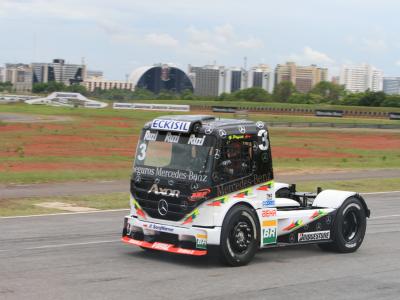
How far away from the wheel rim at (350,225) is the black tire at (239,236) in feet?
8.01

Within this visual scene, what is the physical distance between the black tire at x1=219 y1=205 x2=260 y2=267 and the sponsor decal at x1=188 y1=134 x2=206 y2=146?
1159mm

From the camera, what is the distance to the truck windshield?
11.6 m

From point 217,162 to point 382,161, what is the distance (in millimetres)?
32363

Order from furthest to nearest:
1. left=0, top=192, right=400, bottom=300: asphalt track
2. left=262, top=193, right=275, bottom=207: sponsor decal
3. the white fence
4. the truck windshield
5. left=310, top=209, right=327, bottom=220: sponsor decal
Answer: the white fence → left=310, top=209, right=327, bottom=220: sponsor decal → left=262, top=193, right=275, bottom=207: sponsor decal → the truck windshield → left=0, top=192, right=400, bottom=300: asphalt track

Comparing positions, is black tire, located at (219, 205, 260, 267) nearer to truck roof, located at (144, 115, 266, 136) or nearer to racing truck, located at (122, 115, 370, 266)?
racing truck, located at (122, 115, 370, 266)

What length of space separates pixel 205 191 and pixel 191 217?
48 centimetres

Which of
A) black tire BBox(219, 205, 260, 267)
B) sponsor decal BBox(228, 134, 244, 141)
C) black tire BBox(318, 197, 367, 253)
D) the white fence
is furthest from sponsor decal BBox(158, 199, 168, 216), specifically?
the white fence

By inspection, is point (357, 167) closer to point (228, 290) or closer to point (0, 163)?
point (0, 163)

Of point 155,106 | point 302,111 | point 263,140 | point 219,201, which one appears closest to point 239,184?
point 219,201

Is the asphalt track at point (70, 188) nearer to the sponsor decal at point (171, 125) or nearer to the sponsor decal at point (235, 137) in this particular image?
the sponsor decal at point (171, 125)

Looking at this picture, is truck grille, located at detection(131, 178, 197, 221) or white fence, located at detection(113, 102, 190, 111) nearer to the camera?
truck grille, located at detection(131, 178, 197, 221)

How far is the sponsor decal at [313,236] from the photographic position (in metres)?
13.1

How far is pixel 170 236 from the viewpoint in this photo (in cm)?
1185

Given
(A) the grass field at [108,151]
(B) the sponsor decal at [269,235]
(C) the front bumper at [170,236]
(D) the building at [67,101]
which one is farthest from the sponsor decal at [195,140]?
(D) the building at [67,101]
